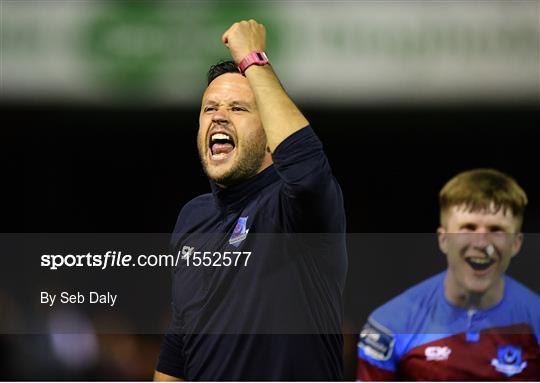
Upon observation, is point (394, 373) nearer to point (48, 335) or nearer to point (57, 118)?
point (48, 335)

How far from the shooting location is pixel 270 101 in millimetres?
2947

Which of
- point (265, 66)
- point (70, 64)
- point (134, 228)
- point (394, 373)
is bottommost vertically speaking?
point (394, 373)

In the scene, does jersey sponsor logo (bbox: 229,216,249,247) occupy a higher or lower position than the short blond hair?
lower

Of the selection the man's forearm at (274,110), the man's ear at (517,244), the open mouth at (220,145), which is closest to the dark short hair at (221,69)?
the open mouth at (220,145)

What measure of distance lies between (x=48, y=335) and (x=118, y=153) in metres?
0.93

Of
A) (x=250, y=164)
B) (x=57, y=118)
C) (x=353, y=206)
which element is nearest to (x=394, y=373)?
(x=353, y=206)

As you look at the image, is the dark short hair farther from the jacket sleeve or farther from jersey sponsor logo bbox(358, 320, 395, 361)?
jersey sponsor logo bbox(358, 320, 395, 361)

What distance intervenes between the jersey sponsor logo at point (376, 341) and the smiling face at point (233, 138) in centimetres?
91

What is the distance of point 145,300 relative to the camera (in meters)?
3.60

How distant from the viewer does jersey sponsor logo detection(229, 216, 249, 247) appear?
3293 mm

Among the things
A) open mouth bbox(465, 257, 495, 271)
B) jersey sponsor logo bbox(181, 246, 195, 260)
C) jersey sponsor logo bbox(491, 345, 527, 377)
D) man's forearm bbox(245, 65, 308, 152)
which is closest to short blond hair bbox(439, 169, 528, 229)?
open mouth bbox(465, 257, 495, 271)

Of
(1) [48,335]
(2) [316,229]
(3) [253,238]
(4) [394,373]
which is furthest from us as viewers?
(1) [48,335]

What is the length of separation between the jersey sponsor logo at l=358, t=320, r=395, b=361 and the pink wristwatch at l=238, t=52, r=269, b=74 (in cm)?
127

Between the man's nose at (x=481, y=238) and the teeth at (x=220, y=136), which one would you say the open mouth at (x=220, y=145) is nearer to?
the teeth at (x=220, y=136)
